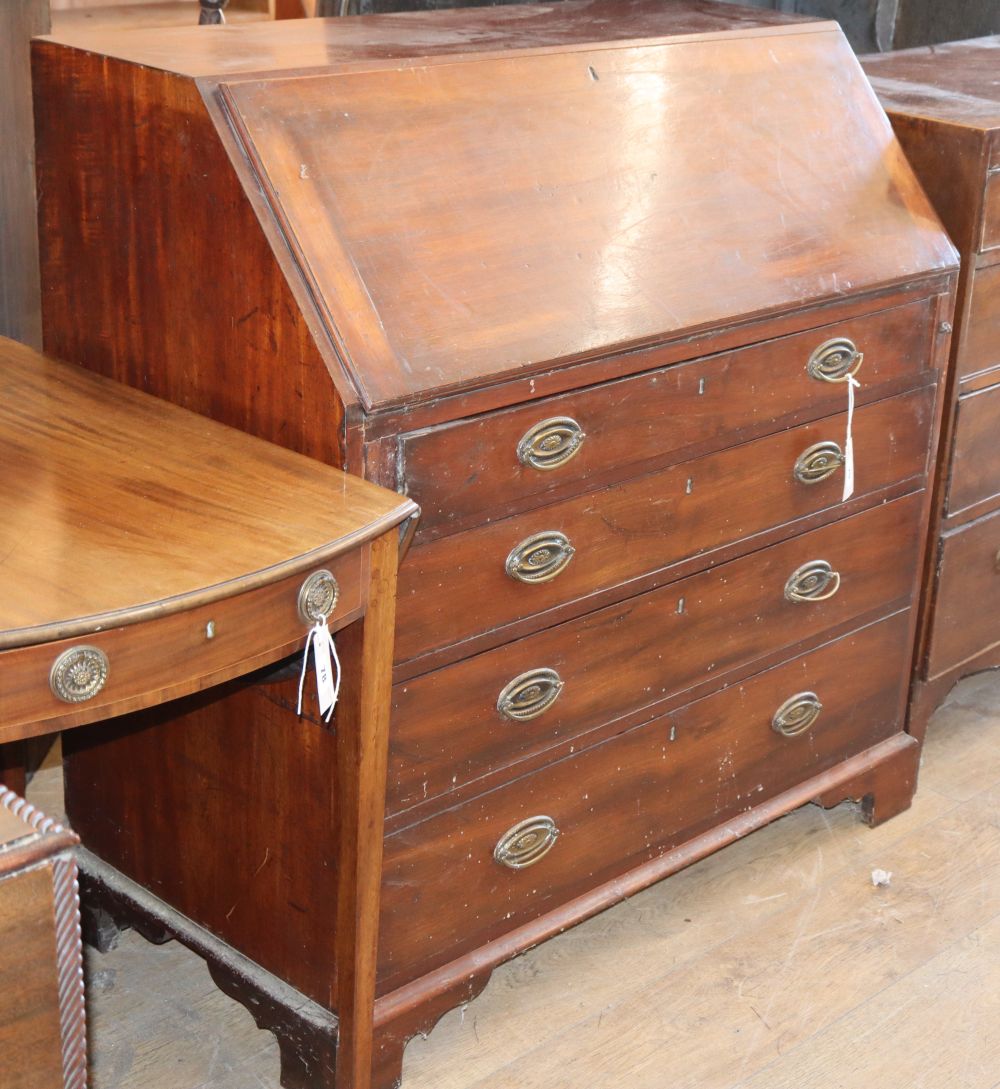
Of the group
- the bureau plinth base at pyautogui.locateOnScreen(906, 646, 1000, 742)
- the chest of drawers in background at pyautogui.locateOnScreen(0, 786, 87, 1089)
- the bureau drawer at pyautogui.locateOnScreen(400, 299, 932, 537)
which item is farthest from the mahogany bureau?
the chest of drawers in background at pyautogui.locateOnScreen(0, 786, 87, 1089)

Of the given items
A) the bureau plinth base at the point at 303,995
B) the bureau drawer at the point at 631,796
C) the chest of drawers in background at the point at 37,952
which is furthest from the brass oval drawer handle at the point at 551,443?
the chest of drawers in background at the point at 37,952

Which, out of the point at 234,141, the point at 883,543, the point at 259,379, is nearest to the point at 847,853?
the point at 883,543

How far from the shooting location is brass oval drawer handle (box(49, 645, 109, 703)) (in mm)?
1409

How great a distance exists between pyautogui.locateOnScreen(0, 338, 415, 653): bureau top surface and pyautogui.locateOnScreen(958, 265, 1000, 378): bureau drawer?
1328 millimetres

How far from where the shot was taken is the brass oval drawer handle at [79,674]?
55.5 inches

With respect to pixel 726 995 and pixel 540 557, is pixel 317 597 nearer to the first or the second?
pixel 540 557

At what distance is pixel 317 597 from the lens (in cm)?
160

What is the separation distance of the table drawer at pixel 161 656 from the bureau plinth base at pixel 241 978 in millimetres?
674

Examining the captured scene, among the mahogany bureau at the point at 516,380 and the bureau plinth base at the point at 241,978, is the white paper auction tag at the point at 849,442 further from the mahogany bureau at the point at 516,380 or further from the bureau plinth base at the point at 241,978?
the bureau plinth base at the point at 241,978

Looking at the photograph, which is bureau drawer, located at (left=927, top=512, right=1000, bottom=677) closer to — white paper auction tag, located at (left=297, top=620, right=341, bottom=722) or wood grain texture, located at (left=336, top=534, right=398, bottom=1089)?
wood grain texture, located at (left=336, top=534, right=398, bottom=1089)

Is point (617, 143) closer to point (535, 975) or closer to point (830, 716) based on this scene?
point (830, 716)

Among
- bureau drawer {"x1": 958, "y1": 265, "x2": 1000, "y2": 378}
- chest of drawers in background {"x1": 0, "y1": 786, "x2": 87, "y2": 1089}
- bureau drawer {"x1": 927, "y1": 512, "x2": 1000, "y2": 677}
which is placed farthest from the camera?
bureau drawer {"x1": 927, "y1": 512, "x2": 1000, "y2": 677}

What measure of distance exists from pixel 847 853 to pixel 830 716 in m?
0.28

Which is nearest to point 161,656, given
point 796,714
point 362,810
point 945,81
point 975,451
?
point 362,810
